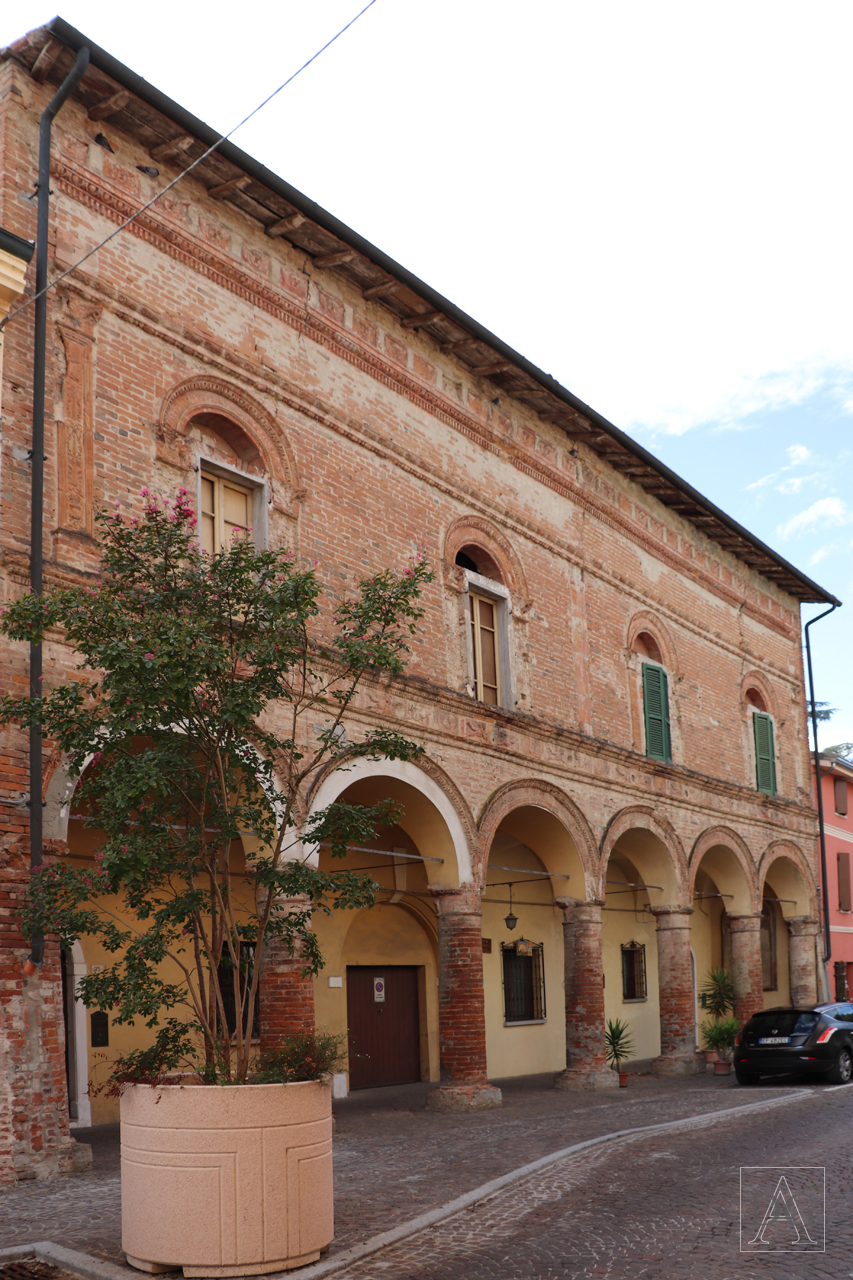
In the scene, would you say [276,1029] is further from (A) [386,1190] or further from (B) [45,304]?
(B) [45,304]

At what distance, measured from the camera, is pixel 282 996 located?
36.4ft

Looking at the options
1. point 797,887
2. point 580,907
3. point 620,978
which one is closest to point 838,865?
point 797,887

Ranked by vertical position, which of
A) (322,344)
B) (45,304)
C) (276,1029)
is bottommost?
(276,1029)

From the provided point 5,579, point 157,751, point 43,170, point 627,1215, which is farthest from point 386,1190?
point 43,170

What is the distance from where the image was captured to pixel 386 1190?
27.7ft

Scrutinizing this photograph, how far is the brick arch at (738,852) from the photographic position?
65.4ft

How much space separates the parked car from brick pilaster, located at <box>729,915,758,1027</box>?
3.94m

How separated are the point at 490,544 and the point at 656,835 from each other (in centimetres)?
562

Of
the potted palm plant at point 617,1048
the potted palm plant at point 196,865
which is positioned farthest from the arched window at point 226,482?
the potted palm plant at point 617,1048

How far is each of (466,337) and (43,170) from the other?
6.16 m

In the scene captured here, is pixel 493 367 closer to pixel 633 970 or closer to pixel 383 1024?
pixel 383 1024

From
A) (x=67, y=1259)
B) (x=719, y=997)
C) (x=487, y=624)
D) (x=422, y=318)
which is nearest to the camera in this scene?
(x=67, y=1259)

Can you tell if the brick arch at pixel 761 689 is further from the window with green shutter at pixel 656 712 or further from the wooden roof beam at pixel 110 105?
the wooden roof beam at pixel 110 105

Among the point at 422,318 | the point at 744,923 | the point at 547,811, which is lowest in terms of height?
the point at 744,923
